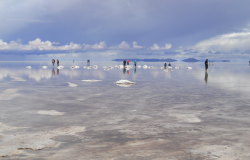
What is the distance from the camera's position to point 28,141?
6.79 metres

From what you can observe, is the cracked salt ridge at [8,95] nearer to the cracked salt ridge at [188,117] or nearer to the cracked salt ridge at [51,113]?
the cracked salt ridge at [51,113]

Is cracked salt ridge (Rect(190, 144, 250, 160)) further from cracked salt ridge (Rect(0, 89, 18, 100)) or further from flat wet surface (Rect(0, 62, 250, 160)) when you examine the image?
cracked salt ridge (Rect(0, 89, 18, 100))

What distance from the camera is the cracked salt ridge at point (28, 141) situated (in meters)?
6.15

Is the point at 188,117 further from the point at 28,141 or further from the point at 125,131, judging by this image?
the point at 28,141

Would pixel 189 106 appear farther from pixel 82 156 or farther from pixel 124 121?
pixel 82 156

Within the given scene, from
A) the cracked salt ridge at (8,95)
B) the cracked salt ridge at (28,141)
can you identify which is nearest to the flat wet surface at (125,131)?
the cracked salt ridge at (28,141)

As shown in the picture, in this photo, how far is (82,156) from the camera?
567 centimetres

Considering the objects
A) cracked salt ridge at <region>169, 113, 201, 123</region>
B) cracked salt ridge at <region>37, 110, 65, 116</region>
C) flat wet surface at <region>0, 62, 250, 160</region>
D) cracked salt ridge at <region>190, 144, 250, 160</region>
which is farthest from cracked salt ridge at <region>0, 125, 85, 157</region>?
cracked salt ridge at <region>169, 113, 201, 123</region>

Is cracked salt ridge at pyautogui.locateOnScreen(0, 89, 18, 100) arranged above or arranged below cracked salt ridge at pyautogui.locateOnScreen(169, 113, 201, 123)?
above

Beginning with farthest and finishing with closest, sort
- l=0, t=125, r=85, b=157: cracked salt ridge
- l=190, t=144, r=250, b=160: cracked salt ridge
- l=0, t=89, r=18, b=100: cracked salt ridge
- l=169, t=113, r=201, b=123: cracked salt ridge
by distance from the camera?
l=0, t=89, r=18, b=100: cracked salt ridge < l=169, t=113, r=201, b=123: cracked salt ridge < l=0, t=125, r=85, b=157: cracked salt ridge < l=190, t=144, r=250, b=160: cracked salt ridge

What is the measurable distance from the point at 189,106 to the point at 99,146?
7441mm

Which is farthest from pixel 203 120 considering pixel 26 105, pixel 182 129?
pixel 26 105

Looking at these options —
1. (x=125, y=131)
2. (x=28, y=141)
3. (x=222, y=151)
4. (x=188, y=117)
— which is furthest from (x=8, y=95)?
(x=222, y=151)

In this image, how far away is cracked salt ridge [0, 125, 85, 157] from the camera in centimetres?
615
